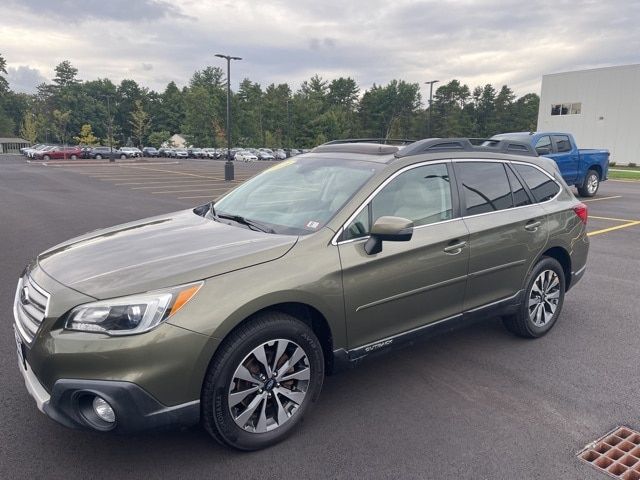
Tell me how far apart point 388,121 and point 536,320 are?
3617 inches

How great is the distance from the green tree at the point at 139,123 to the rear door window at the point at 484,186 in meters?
90.5

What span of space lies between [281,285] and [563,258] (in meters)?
3.14

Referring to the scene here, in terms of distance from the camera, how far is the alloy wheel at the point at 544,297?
432cm

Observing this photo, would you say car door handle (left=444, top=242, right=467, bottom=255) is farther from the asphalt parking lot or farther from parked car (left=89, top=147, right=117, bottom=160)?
parked car (left=89, top=147, right=117, bottom=160)

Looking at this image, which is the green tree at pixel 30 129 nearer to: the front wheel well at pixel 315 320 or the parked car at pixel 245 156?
the parked car at pixel 245 156

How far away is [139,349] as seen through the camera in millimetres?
2322

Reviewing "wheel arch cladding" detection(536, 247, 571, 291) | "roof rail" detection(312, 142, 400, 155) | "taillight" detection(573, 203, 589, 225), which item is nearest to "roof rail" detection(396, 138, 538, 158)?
"roof rail" detection(312, 142, 400, 155)

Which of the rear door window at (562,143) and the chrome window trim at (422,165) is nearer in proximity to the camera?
the chrome window trim at (422,165)

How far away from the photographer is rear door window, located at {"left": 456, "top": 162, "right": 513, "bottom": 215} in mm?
3797

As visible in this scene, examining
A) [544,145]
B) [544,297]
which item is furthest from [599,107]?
[544,297]

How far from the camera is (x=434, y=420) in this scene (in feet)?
10.2

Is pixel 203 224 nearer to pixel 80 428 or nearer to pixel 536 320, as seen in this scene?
pixel 80 428

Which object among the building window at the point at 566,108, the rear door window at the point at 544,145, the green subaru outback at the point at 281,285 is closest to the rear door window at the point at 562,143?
the rear door window at the point at 544,145

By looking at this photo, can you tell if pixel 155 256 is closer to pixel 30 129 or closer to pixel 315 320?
pixel 315 320
